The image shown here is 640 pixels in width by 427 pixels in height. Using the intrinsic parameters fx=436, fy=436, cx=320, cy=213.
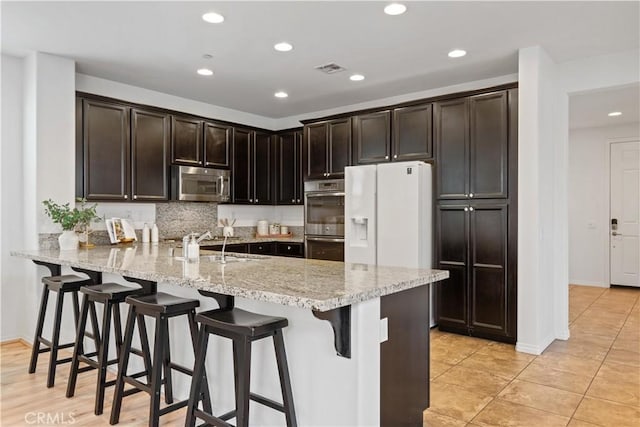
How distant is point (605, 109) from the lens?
595 centimetres

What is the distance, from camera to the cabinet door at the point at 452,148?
14.3 ft

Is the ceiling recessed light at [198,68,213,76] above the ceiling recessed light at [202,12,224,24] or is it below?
above

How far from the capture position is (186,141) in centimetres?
518

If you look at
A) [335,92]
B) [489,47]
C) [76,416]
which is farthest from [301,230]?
[76,416]

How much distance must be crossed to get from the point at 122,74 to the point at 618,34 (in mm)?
4526

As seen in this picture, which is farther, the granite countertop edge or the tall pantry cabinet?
the tall pantry cabinet

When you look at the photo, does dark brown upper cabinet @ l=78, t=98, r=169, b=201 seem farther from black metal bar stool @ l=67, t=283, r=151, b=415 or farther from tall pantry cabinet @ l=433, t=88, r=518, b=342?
tall pantry cabinet @ l=433, t=88, r=518, b=342

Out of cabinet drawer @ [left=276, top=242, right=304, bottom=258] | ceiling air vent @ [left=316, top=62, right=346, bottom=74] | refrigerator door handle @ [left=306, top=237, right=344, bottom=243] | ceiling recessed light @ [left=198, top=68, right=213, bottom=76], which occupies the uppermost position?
ceiling air vent @ [left=316, top=62, right=346, bottom=74]

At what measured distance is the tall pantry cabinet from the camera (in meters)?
4.09

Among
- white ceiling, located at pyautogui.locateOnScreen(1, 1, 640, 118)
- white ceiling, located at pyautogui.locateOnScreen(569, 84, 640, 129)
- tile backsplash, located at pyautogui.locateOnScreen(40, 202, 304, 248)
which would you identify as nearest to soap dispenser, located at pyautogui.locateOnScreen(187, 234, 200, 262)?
white ceiling, located at pyautogui.locateOnScreen(1, 1, 640, 118)

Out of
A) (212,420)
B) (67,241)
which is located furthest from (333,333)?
(67,241)

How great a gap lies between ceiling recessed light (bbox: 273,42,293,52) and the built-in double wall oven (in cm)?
180

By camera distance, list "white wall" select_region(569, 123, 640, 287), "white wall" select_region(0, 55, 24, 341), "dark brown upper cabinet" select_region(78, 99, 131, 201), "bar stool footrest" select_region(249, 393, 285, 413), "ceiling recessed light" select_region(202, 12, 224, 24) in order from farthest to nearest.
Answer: "white wall" select_region(569, 123, 640, 287) → "dark brown upper cabinet" select_region(78, 99, 131, 201) → "white wall" select_region(0, 55, 24, 341) → "ceiling recessed light" select_region(202, 12, 224, 24) → "bar stool footrest" select_region(249, 393, 285, 413)

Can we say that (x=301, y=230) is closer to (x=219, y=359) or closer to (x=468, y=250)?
(x=468, y=250)
